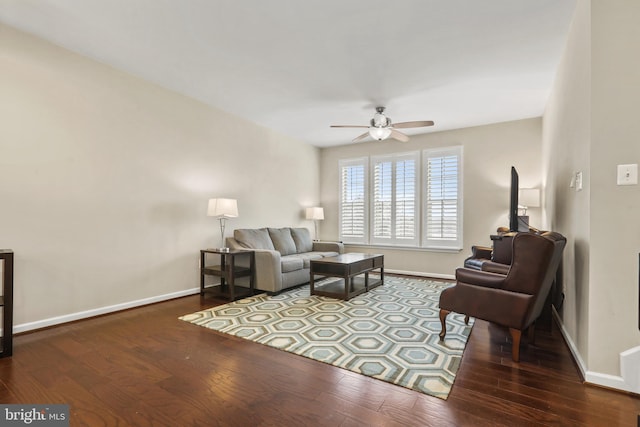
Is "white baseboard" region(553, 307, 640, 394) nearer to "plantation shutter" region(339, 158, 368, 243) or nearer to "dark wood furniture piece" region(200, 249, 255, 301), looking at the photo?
"dark wood furniture piece" region(200, 249, 255, 301)

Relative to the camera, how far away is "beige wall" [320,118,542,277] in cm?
512

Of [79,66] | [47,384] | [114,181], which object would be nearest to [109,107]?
[79,66]

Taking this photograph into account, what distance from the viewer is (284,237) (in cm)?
555

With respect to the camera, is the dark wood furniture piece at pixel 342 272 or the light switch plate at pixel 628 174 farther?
the dark wood furniture piece at pixel 342 272

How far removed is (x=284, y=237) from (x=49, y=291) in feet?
10.6

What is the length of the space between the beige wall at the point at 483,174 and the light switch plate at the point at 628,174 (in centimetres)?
346

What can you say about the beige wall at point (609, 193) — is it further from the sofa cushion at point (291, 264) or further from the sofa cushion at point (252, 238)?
the sofa cushion at point (252, 238)

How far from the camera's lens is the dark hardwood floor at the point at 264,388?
5.63 ft

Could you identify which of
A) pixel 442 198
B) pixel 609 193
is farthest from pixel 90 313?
pixel 442 198

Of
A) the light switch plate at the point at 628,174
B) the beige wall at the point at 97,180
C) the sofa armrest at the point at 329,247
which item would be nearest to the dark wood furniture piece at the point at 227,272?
the beige wall at the point at 97,180

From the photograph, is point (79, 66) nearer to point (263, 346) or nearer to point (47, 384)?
point (47, 384)

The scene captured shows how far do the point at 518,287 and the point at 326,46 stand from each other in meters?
2.76

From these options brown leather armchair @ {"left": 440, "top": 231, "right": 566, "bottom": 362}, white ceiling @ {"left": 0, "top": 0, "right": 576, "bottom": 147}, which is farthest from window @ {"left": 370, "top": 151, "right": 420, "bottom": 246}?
brown leather armchair @ {"left": 440, "top": 231, "right": 566, "bottom": 362}

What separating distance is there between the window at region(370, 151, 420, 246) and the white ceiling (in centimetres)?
169
